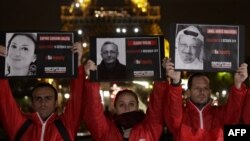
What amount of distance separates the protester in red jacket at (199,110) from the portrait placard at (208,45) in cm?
20

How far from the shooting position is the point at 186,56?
715cm

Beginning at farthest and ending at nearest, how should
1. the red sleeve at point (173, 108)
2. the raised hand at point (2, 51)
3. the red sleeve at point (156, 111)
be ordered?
the raised hand at point (2, 51)
the red sleeve at point (156, 111)
the red sleeve at point (173, 108)

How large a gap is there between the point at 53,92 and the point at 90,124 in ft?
2.40

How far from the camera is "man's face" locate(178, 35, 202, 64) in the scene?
23.5 ft

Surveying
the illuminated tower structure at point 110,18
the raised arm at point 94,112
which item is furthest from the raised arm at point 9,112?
the illuminated tower structure at point 110,18

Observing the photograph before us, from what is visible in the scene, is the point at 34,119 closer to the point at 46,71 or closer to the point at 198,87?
the point at 46,71

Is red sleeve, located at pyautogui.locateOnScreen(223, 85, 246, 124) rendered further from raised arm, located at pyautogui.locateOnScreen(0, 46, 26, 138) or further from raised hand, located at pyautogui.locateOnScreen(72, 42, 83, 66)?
raised arm, located at pyautogui.locateOnScreen(0, 46, 26, 138)

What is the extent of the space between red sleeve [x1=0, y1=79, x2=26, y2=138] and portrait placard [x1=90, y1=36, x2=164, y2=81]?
1.36 metres

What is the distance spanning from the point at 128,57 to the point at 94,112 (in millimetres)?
1050

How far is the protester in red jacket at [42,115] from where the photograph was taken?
6.89m

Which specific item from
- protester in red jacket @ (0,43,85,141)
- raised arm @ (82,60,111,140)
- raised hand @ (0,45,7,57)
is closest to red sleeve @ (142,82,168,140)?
raised arm @ (82,60,111,140)

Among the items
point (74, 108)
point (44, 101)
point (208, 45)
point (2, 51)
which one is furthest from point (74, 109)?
point (208, 45)

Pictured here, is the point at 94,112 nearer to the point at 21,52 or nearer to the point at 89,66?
the point at 89,66

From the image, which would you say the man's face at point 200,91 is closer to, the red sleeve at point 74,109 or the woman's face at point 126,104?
the woman's face at point 126,104
